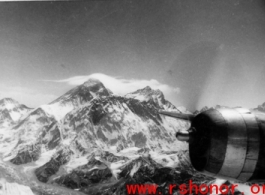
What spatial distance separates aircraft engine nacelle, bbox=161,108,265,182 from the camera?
354 cm

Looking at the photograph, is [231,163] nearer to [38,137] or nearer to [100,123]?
A: [38,137]

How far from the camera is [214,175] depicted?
3730mm

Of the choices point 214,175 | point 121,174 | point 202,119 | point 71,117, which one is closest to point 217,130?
point 202,119

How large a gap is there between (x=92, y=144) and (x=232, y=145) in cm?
14766

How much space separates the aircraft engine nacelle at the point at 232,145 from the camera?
354 centimetres

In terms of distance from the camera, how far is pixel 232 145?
3541mm

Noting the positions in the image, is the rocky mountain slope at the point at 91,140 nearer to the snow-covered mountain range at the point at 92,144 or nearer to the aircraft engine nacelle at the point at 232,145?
the snow-covered mountain range at the point at 92,144

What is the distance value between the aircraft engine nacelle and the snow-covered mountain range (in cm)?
5300

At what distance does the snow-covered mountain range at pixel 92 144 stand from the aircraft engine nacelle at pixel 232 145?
53.0m

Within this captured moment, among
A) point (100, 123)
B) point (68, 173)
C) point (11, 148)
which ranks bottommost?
point (68, 173)

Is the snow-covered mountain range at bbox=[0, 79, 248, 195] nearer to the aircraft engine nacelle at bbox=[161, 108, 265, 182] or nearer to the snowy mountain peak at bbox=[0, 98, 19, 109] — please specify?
the snowy mountain peak at bbox=[0, 98, 19, 109]

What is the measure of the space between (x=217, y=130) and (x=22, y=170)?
113m

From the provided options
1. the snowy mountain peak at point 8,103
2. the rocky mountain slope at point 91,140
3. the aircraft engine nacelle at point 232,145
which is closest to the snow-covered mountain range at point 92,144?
the rocky mountain slope at point 91,140

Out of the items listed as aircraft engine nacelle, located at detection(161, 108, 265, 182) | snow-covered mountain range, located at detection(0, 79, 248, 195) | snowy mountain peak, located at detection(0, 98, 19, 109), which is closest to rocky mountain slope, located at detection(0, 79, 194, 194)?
snow-covered mountain range, located at detection(0, 79, 248, 195)
